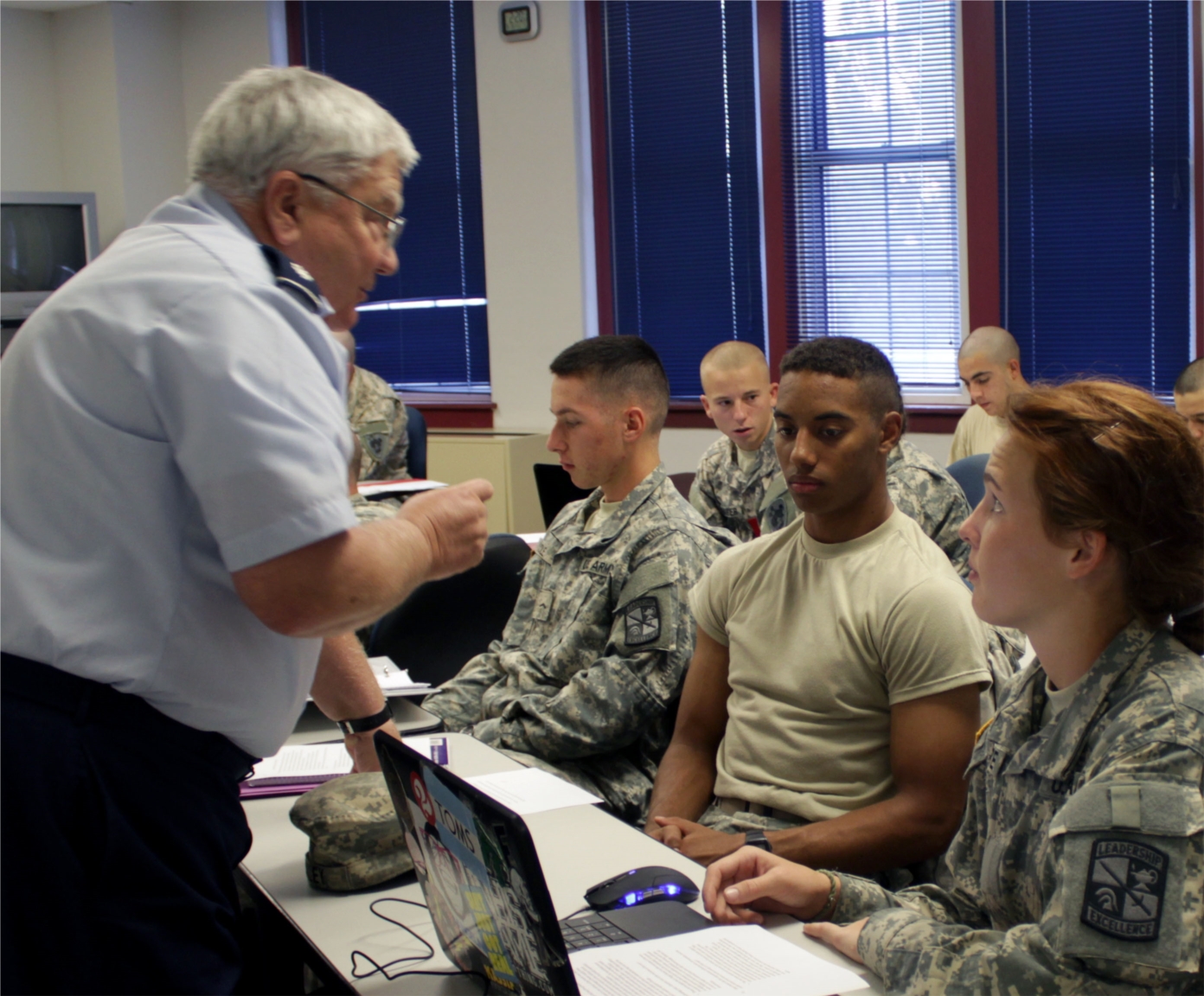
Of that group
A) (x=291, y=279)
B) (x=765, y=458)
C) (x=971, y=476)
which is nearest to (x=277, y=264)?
(x=291, y=279)

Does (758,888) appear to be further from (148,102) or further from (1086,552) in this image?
(148,102)

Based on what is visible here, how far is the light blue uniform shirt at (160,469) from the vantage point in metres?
1.04

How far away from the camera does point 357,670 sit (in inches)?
63.7

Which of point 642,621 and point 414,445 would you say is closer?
point 642,621

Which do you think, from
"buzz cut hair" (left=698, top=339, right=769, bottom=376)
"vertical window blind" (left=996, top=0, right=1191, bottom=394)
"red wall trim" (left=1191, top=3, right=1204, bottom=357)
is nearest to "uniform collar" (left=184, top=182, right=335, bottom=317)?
"buzz cut hair" (left=698, top=339, right=769, bottom=376)

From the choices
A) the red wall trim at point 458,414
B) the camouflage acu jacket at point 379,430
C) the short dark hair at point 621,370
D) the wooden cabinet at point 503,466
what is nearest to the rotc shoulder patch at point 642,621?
the short dark hair at point 621,370

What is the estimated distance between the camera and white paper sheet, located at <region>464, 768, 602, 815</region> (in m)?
1.75

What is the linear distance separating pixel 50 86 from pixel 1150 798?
744cm

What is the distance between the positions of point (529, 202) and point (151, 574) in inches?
204

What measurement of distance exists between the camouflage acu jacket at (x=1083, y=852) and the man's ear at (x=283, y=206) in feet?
3.40

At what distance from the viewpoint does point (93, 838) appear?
109 cm

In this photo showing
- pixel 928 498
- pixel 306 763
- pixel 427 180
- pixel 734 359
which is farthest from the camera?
pixel 427 180

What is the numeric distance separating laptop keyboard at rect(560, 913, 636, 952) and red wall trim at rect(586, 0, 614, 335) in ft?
15.6

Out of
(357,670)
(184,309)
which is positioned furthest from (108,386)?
(357,670)
